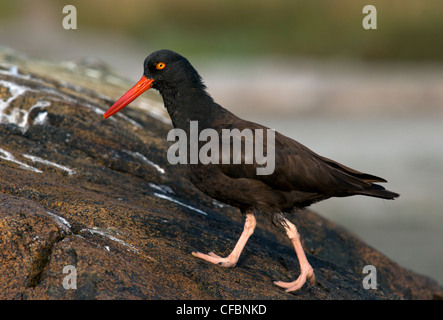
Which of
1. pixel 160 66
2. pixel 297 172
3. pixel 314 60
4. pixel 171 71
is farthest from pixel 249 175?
pixel 314 60

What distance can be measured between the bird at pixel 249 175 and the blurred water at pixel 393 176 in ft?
28.7

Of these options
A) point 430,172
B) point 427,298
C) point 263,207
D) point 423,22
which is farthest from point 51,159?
point 423,22

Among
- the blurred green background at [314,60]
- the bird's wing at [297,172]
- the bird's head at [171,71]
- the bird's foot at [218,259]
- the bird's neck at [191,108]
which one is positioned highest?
the blurred green background at [314,60]

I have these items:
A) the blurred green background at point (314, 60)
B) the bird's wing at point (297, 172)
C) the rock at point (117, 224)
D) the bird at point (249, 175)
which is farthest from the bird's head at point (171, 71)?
the blurred green background at point (314, 60)

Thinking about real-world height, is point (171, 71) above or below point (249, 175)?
above

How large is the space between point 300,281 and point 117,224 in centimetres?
162

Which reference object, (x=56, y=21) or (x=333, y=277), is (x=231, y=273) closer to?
(x=333, y=277)

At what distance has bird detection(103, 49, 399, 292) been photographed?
18.5 ft

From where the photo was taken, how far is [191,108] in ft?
20.1

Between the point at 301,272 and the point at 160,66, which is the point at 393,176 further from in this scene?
the point at 301,272

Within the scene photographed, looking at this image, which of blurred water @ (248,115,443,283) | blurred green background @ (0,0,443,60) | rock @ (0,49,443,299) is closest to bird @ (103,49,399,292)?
rock @ (0,49,443,299)

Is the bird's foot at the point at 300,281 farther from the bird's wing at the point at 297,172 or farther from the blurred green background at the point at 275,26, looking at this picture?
the blurred green background at the point at 275,26

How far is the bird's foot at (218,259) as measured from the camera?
5395 mm

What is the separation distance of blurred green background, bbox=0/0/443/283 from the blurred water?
0.20 ft
